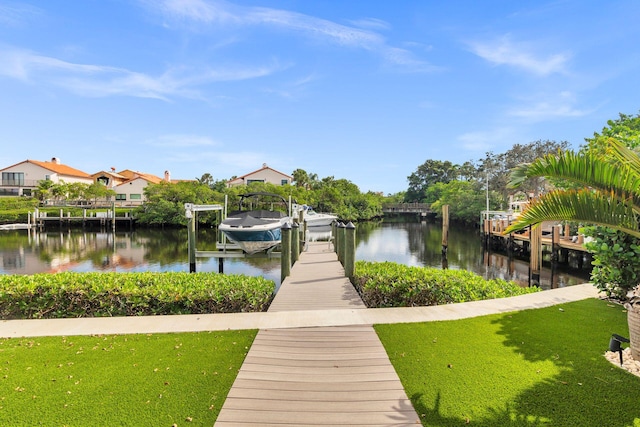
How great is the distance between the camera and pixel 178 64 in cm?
1523

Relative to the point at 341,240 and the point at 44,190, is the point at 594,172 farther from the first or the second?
the point at 44,190

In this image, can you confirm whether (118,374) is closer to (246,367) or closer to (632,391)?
(246,367)

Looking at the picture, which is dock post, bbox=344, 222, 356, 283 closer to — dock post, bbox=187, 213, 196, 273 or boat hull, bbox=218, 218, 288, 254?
boat hull, bbox=218, 218, 288, 254

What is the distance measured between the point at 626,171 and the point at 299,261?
345 inches

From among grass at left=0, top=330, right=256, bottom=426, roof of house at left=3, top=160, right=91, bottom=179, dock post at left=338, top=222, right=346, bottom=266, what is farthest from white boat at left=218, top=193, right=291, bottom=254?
roof of house at left=3, top=160, right=91, bottom=179

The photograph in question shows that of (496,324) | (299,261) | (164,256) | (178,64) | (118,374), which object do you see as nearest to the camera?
(118,374)

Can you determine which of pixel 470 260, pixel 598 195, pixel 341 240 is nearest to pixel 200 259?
pixel 341 240

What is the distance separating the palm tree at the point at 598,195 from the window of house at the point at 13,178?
66807 mm

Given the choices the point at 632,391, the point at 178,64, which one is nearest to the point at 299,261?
the point at 632,391

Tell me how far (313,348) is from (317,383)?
2.96ft

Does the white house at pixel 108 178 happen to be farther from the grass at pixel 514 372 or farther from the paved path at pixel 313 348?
the grass at pixel 514 372

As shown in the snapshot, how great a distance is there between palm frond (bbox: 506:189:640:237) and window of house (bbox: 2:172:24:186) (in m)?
66.8

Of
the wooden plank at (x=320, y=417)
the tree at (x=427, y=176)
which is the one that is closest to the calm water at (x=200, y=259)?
the wooden plank at (x=320, y=417)

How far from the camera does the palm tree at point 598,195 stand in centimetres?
373
